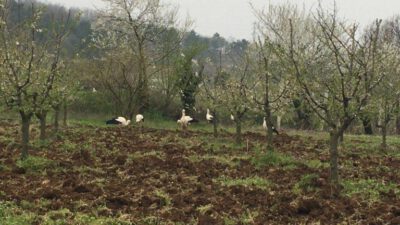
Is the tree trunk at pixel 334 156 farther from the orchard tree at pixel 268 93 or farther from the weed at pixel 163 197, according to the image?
the orchard tree at pixel 268 93

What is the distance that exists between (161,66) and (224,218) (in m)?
25.3

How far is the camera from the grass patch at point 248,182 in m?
11.6

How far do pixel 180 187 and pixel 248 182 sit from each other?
1.64m

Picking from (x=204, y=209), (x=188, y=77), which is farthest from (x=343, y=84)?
(x=188, y=77)

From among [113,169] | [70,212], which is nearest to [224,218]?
[70,212]

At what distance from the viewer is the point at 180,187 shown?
11.4 m

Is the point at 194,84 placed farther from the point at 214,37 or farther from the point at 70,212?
the point at 214,37

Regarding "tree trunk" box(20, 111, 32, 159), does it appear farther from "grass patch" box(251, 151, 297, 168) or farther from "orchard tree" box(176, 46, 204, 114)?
"orchard tree" box(176, 46, 204, 114)

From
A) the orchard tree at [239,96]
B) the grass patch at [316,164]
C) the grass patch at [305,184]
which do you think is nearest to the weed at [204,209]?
the grass patch at [305,184]

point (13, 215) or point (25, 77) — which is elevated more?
point (25, 77)

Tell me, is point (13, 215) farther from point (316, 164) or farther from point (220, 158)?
point (316, 164)

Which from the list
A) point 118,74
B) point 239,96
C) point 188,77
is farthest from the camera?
point 188,77

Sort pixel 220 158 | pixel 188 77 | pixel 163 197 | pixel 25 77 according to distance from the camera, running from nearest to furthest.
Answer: pixel 163 197 < pixel 25 77 < pixel 220 158 < pixel 188 77

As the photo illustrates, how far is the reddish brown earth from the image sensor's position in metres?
9.12
